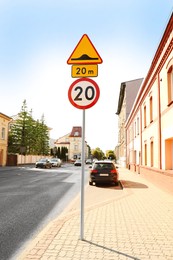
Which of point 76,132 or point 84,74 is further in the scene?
point 76,132

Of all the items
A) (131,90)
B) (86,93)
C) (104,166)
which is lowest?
(104,166)

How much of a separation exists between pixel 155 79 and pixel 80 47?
11696mm

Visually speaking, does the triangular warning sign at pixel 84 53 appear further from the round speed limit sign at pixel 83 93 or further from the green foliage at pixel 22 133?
the green foliage at pixel 22 133

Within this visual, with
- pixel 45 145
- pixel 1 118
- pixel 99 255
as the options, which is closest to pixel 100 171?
pixel 99 255

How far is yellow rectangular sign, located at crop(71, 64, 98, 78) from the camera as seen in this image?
505cm

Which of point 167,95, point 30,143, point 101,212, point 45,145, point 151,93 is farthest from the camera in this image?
point 45,145

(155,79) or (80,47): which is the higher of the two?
(155,79)

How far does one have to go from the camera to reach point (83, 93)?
16.4 ft

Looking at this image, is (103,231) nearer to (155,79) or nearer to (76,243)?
(76,243)

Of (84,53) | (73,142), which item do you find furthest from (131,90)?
(73,142)

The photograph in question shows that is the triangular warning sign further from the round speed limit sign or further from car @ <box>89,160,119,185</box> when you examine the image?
car @ <box>89,160,119,185</box>

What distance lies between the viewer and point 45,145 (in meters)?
70.1

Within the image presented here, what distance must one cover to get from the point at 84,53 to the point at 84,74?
38 cm

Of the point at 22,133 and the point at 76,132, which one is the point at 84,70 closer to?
the point at 22,133
